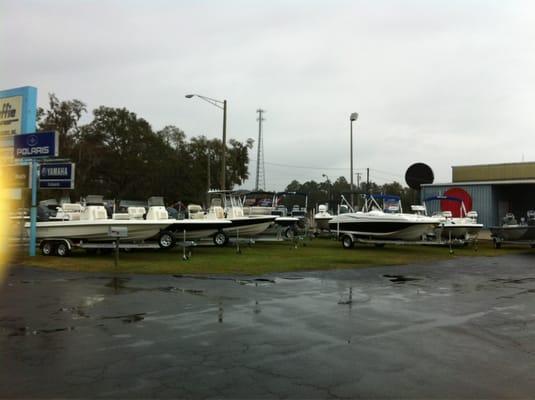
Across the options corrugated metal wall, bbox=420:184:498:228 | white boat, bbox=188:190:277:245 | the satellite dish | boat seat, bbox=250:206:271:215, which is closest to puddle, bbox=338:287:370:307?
white boat, bbox=188:190:277:245

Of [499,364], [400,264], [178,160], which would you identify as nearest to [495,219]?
[400,264]

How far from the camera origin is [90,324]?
24.4ft

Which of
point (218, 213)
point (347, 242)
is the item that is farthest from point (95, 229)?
point (347, 242)

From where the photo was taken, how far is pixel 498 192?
36.4 metres

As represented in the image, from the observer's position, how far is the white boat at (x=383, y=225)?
23031 mm

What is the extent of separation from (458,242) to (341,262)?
33.5 feet

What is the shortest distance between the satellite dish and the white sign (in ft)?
112

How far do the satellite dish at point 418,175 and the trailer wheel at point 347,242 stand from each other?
22.6m

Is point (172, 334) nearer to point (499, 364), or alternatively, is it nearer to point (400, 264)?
point (499, 364)

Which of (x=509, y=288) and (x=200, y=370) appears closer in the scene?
(x=200, y=370)

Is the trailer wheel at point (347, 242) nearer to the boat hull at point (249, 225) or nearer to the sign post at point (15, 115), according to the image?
the boat hull at point (249, 225)

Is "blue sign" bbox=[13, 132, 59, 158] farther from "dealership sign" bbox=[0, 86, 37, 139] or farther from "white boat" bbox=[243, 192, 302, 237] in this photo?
"white boat" bbox=[243, 192, 302, 237]

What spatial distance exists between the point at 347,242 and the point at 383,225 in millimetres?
2103

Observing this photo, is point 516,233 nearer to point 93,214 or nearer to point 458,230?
point 458,230
